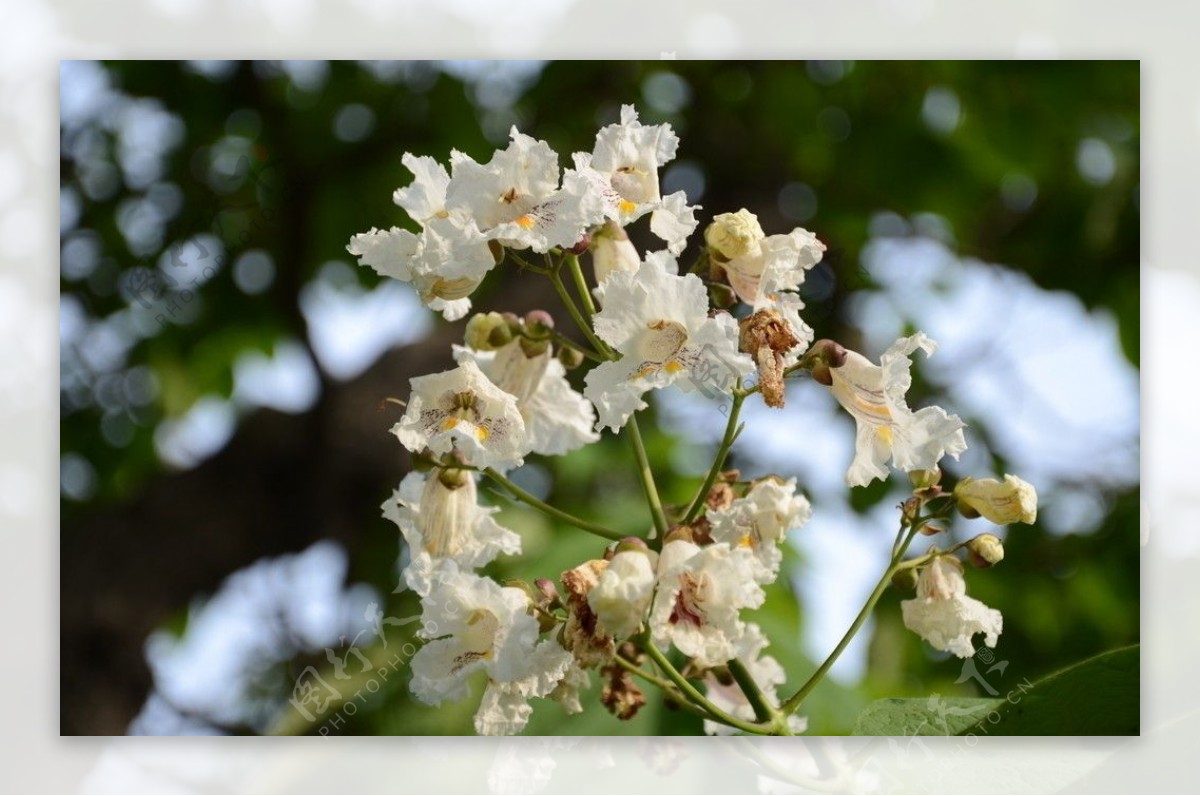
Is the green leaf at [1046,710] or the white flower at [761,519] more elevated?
the white flower at [761,519]

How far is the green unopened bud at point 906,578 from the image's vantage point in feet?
4.27

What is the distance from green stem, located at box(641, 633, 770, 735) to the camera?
110cm

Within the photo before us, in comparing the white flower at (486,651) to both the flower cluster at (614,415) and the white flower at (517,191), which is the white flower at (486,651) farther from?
the white flower at (517,191)

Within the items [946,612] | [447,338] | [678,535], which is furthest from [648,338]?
[447,338]

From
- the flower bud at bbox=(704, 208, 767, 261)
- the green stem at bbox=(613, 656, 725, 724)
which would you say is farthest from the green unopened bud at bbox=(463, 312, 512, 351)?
the green stem at bbox=(613, 656, 725, 724)

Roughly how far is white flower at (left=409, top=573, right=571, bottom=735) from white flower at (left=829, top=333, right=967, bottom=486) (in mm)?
335

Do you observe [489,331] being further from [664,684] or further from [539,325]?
[664,684]

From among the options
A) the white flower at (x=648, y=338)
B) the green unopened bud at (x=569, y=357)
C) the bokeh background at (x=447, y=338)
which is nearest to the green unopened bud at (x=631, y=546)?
the white flower at (x=648, y=338)

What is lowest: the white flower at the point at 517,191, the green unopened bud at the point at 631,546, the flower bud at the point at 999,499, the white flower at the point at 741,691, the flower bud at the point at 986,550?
the white flower at the point at 741,691

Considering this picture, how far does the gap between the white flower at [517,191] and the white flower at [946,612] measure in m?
0.54

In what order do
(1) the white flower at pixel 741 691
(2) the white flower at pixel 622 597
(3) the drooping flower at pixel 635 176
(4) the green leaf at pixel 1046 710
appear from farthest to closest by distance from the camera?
1. (4) the green leaf at pixel 1046 710
2. (1) the white flower at pixel 741 691
3. (3) the drooping flower at pixel 635 176
4. (2) the white flower at pixel 622 597

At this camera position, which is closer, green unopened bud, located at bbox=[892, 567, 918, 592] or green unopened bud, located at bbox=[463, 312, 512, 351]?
green unopened bud, located at bbox=[463, 312, 512, 351]

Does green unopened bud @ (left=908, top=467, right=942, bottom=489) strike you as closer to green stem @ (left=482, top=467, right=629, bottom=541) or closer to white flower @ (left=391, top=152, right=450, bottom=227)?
green stem @ (left=482, top=467, right=629, bottom=541)

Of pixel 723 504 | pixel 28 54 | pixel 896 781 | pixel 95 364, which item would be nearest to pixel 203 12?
pixel 28 54
